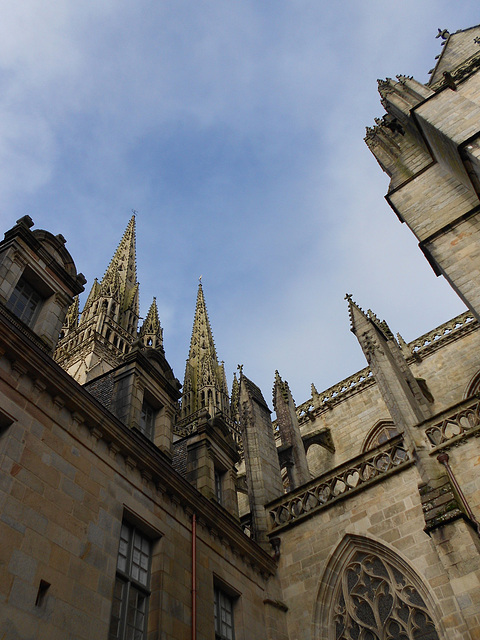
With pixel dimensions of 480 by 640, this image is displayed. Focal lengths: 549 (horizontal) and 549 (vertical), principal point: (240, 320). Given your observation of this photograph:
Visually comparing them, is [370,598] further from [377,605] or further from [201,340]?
[201,340]

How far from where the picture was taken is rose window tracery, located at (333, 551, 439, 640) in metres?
7.88

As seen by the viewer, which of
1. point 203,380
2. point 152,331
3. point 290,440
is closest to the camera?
point 290,440

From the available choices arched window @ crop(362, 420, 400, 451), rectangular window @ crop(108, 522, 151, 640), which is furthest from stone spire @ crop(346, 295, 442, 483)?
arched window @ crop(362, 420, 400, 451)

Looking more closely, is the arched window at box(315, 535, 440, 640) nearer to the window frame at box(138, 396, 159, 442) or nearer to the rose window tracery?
the rose window tracery

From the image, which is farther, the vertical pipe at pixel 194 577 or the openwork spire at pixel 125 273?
the openwork spire at pixel 125 273

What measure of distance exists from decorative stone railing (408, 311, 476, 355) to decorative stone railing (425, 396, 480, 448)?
368 inches

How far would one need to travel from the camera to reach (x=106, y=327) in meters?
37.8

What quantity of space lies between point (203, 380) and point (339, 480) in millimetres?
33479

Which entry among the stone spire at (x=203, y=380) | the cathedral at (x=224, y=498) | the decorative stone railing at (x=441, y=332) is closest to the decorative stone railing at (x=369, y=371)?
the decorative stone railing at (x=441, y=332)

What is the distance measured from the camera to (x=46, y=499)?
6055mm

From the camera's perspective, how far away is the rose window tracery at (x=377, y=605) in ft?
25.8

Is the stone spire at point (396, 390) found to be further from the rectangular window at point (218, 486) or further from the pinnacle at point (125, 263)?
the pinnacle at point (125, 263)

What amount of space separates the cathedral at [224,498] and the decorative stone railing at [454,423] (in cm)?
2

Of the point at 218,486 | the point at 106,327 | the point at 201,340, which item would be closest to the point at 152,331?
the point at 106,327
